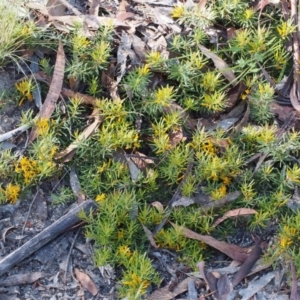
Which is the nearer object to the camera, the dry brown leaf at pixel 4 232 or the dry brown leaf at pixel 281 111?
the dry brown leaf at pixel 4 232

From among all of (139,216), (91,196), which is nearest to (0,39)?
(91,196)

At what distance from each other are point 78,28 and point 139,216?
1.13m

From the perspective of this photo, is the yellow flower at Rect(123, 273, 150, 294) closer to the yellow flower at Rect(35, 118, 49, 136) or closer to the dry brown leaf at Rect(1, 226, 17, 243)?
the dry brown leaf at Rect(1, 226, 17, 243)

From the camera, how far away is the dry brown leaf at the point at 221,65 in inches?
137

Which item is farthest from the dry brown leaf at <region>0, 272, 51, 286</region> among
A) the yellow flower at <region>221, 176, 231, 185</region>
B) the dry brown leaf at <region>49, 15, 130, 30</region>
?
the dry brown leaf at <region>49, 15, 130, 30</region>

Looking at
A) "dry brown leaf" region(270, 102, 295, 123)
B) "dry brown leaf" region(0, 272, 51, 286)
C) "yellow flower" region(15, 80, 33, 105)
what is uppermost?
"yellow flower" region(15, 80, 33, 105)

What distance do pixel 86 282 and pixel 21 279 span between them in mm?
306

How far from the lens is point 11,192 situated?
3.10 meters

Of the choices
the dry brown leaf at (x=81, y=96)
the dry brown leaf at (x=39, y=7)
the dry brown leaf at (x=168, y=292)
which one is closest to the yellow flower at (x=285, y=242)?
the dry brown leaf at (x=168, y=292)

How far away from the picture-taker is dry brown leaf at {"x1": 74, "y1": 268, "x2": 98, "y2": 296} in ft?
9.65

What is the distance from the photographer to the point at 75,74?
3.37 metres

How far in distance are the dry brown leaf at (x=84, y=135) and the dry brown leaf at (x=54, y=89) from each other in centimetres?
18

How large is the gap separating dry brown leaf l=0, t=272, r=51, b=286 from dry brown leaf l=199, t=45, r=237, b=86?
1462mm

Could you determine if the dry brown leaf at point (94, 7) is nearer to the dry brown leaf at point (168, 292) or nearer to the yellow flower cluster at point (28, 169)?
the yellow flower cluster at point (28, 169)
